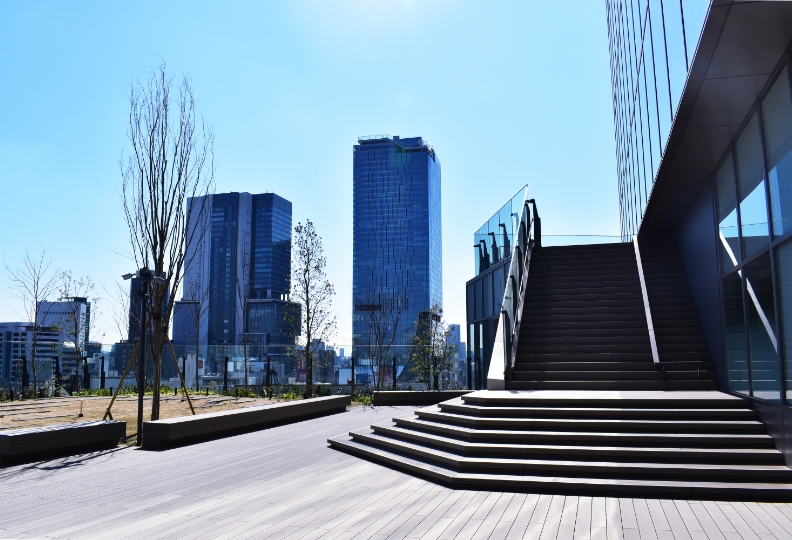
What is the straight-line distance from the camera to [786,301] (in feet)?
22.1

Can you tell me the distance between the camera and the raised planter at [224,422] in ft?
32.8

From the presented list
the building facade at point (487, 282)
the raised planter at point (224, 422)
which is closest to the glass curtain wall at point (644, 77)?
the building facade at point (487, 282)

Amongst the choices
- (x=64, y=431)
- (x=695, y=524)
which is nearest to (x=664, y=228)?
(x=695, y=524)

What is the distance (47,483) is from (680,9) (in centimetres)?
1040

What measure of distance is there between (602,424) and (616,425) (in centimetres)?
17

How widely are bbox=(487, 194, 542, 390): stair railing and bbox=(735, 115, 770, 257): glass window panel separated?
14.3 feet

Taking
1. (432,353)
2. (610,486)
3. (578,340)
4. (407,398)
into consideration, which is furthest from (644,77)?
(432,353)

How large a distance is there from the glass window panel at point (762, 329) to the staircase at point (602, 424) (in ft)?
1.71

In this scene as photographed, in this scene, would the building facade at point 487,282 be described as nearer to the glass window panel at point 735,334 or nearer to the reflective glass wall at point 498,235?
the reflective glass wall at point 498,235

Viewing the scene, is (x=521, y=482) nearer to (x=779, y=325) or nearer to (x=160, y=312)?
(x=779, y=325)

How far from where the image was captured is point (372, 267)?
144 m

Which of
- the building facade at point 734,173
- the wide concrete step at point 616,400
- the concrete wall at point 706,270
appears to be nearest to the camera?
the building facade at point 734,173

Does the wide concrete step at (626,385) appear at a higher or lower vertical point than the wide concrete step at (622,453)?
higher

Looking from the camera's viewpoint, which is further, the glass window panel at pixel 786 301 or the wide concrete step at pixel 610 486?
the glass window panel at pixel 786 301
